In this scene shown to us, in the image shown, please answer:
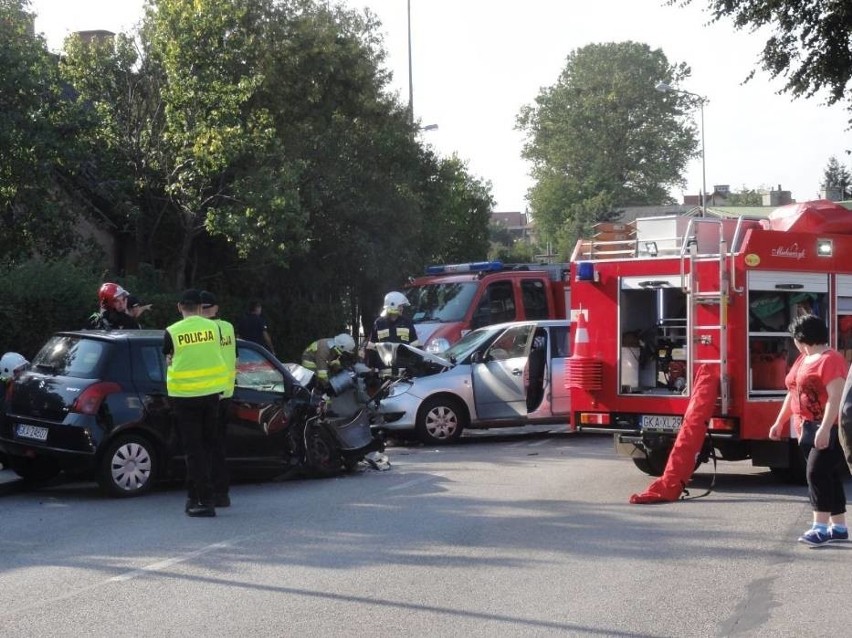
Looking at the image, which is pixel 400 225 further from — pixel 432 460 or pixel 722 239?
pixel 722 239

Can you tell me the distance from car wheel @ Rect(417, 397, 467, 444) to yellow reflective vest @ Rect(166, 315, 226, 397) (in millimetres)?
5587

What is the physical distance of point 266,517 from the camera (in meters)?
9.95

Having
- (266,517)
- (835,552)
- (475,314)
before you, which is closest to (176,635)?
(266,517)

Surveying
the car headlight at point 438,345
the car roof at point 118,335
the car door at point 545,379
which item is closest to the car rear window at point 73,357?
the car roof at point 118,335

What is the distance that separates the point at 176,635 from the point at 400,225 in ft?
66.9

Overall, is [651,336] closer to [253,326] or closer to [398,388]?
[398,388]

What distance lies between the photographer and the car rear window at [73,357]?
11062 millimetres

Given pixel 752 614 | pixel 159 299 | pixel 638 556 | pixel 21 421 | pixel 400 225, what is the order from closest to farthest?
pixel 752 614
pixel 638 556
pixel 21 421
pixel 159 299
pixel 400 225

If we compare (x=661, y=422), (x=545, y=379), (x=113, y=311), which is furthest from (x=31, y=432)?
(x=545, y=379)

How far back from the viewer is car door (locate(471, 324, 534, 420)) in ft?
52.2

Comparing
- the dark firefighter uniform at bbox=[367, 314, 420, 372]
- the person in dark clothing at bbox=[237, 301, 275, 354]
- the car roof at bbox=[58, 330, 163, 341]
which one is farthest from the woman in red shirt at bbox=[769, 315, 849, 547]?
the person in dark clothing at bbox=[237, 301, 275, 354]

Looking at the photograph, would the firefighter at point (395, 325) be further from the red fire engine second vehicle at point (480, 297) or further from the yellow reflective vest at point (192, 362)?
the yellow reflective vest at point (192, 362)

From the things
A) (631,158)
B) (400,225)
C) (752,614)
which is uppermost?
(631,158)

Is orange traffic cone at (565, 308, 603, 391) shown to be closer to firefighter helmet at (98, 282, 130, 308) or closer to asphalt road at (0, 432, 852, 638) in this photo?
asphalt road at (0, 432, 852, 638)
